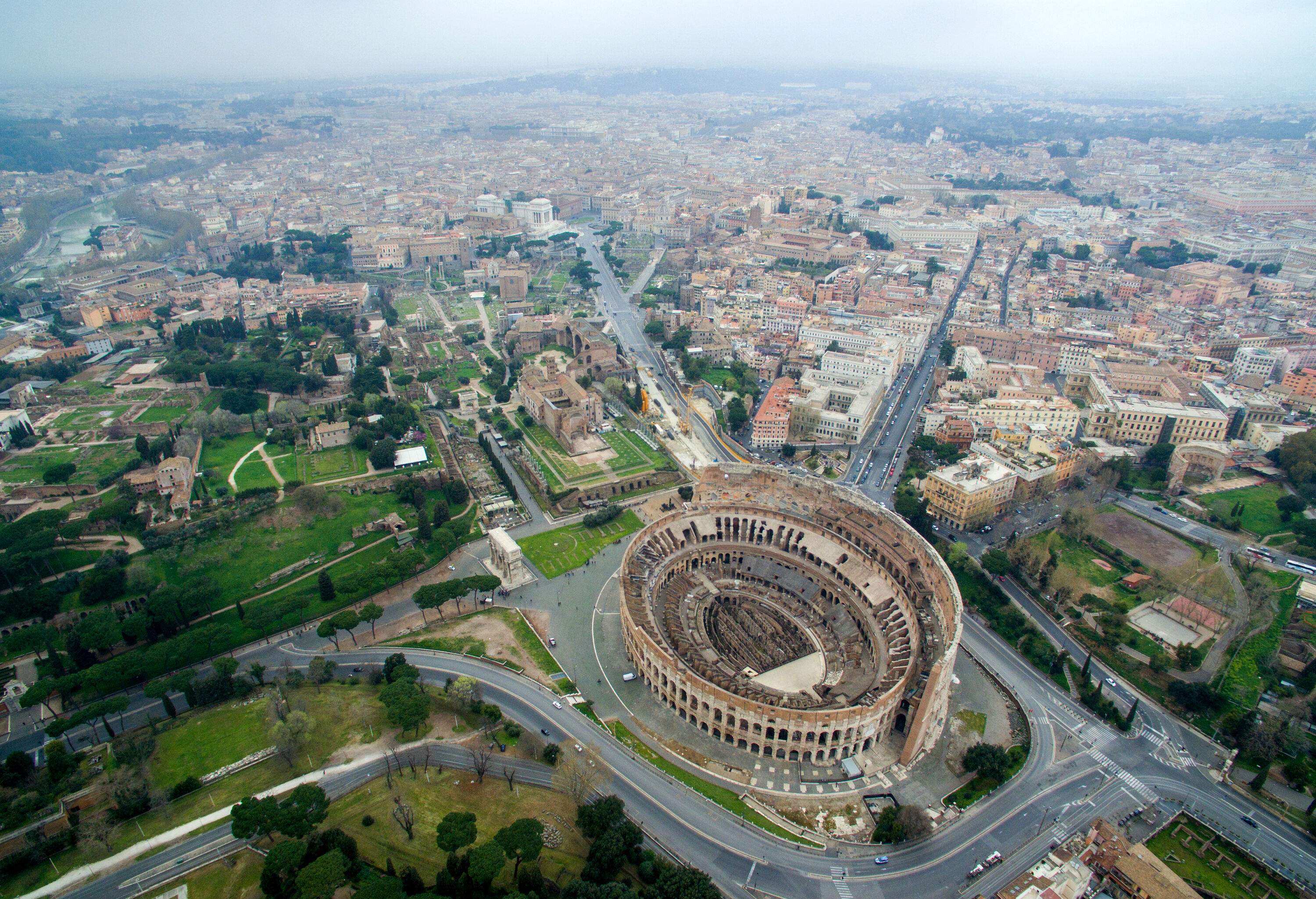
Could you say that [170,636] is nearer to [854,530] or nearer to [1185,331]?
[854,530]

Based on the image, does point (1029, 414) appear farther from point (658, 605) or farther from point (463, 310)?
point (463, 310)

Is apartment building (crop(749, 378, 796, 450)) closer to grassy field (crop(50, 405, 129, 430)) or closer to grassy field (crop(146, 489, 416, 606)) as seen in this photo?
grassy field (crop(146, 489, 416, 606))

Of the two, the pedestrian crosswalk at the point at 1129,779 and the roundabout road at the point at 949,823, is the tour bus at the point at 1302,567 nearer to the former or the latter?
the roundabout road at the point at 949,823

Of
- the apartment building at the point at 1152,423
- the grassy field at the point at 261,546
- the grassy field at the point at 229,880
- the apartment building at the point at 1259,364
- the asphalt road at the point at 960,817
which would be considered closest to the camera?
the grassy field at the point at 229,880

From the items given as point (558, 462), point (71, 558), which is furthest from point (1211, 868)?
point (71, 558)

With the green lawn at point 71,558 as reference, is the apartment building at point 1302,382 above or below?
above

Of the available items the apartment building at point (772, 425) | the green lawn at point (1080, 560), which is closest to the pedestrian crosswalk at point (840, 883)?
the green lawn at point (1080, 560)

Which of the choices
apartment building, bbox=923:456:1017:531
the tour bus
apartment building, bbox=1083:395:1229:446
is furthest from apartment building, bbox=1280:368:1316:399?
apartment building, bbox=923:456:1017:531

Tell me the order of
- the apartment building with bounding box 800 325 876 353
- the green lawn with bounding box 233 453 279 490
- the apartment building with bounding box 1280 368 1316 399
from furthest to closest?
the apartment building with bounding box 800 325 876 353, the apartment building with bounding box 1280 368 1316 399, the green lawn with bounding box 233 453 279 490

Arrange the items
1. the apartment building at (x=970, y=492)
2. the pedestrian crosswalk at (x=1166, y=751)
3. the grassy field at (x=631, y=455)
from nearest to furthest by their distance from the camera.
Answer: the pedestrian crosswalk at (x=1166, y=751) → the apartment building at (x=970, y=492) → the grassy field at (x=631, y=455)
